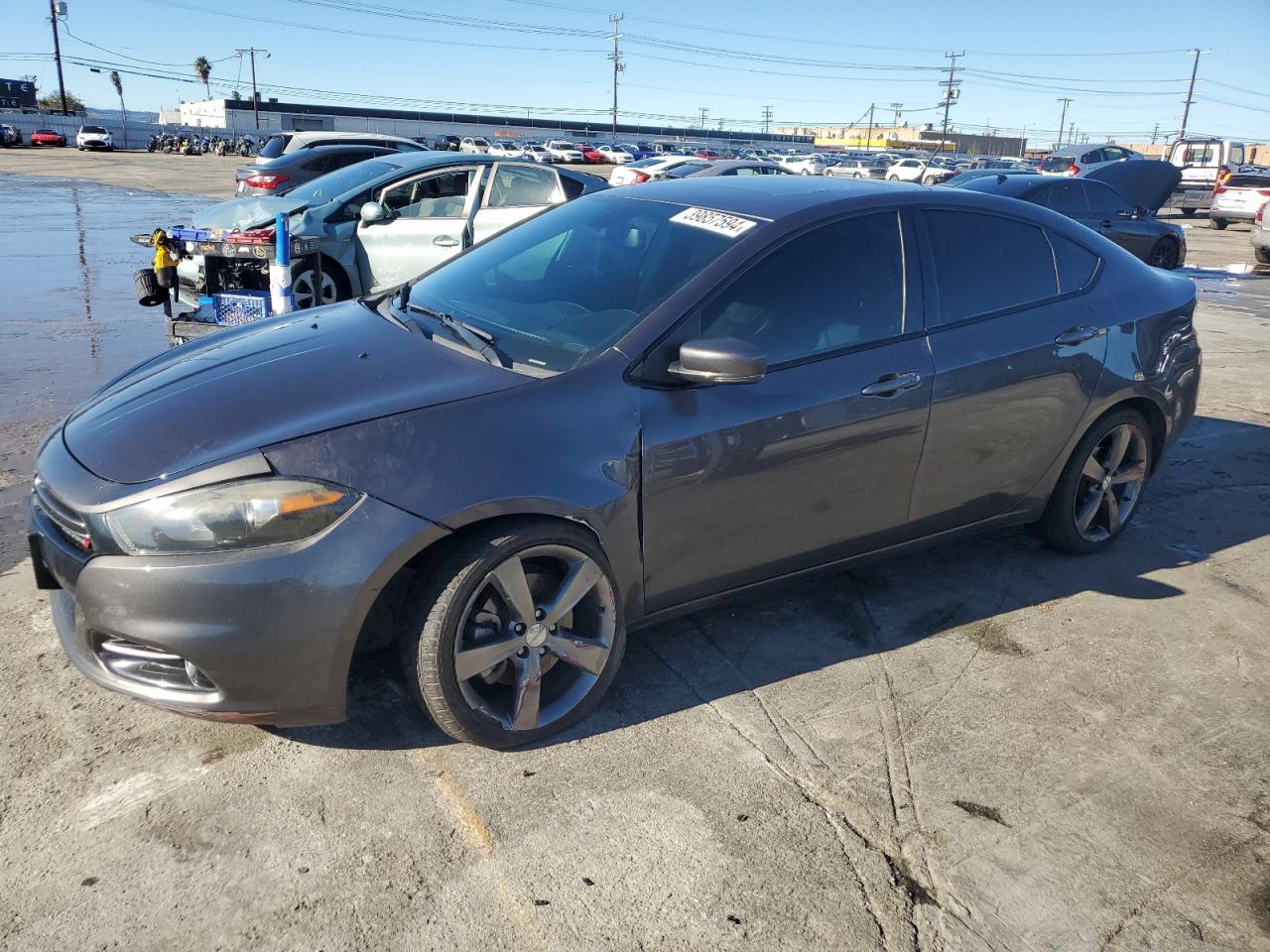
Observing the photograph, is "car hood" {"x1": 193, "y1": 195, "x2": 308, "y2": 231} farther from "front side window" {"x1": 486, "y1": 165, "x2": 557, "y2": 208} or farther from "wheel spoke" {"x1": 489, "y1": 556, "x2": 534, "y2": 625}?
"wheel spoke" {"x1": 489, "y1": 556, "x2": 534, "y2": 625}

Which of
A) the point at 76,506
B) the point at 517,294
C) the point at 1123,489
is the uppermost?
the point at 517,294

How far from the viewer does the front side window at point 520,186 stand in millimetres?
8836

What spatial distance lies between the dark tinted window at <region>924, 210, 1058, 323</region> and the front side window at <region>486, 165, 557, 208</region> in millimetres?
5654

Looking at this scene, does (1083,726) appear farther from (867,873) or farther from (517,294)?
(517,294)

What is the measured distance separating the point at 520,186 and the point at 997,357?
616cm

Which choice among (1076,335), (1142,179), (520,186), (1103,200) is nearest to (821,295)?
(1076,335)

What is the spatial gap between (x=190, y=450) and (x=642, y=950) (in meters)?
1.74

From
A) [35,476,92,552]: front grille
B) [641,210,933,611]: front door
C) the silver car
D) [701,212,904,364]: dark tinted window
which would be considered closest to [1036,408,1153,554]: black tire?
[641,210,933,611]: front door

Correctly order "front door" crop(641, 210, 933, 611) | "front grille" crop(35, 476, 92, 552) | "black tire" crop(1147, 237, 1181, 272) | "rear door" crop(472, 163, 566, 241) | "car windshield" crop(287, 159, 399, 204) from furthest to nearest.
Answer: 1. "black tire" crop(1147, 237, 1181, 272)
2. "car windshield" crop(287, 159, 399, 204)
3. "rear door" crop(472, 163, 566, 241)
4. "front door" crop(641, 210, 933, 611)
5. "front grille" crop(35, 476, 92, 552)

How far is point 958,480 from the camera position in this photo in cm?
382

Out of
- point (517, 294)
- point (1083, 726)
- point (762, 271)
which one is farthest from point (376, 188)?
point (1083, 726)

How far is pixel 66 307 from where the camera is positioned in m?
9.66

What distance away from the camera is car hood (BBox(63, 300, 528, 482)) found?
2.70m

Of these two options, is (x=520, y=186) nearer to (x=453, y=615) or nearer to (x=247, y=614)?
(x=453, y=615)
